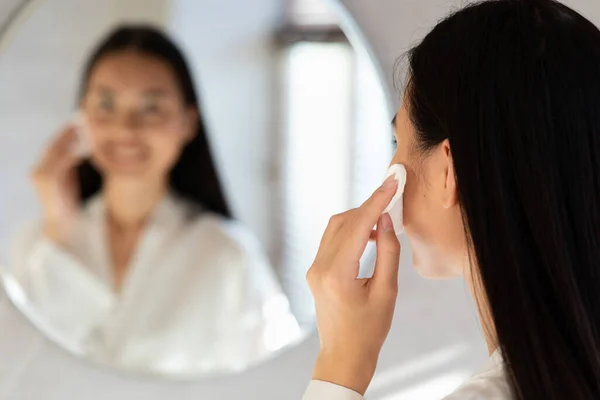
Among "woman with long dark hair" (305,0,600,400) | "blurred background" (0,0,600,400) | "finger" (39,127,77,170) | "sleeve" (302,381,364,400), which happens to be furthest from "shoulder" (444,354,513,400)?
"finger" (39,127,77,170)

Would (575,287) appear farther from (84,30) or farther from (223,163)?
(84,30)

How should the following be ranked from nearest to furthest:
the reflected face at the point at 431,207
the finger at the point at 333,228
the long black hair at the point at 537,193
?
the long black hair at the point at 537,193
the reflected face at the point at 431,207
the finger at the point at 333,228

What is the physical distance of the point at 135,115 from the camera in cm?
118

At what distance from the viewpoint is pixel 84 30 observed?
3.89 ft


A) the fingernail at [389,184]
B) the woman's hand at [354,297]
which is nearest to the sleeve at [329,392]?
the woman's hand at [354,297]

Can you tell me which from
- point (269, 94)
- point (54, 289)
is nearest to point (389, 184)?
point (269, 94)

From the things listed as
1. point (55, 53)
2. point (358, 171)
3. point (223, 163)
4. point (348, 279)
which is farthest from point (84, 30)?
point (348, 279)

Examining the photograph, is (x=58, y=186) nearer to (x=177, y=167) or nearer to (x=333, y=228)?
(x=177, y=167)

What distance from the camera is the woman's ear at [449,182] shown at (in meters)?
0.78

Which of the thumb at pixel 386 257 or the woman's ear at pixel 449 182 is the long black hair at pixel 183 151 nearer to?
the thumb at pixel 386 257

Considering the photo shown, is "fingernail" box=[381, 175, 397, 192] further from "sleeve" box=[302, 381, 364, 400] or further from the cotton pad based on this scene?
the cotton pad

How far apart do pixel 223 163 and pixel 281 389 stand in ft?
1.22

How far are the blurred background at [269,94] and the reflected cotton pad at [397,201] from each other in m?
0.31

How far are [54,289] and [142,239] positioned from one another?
156 mm
